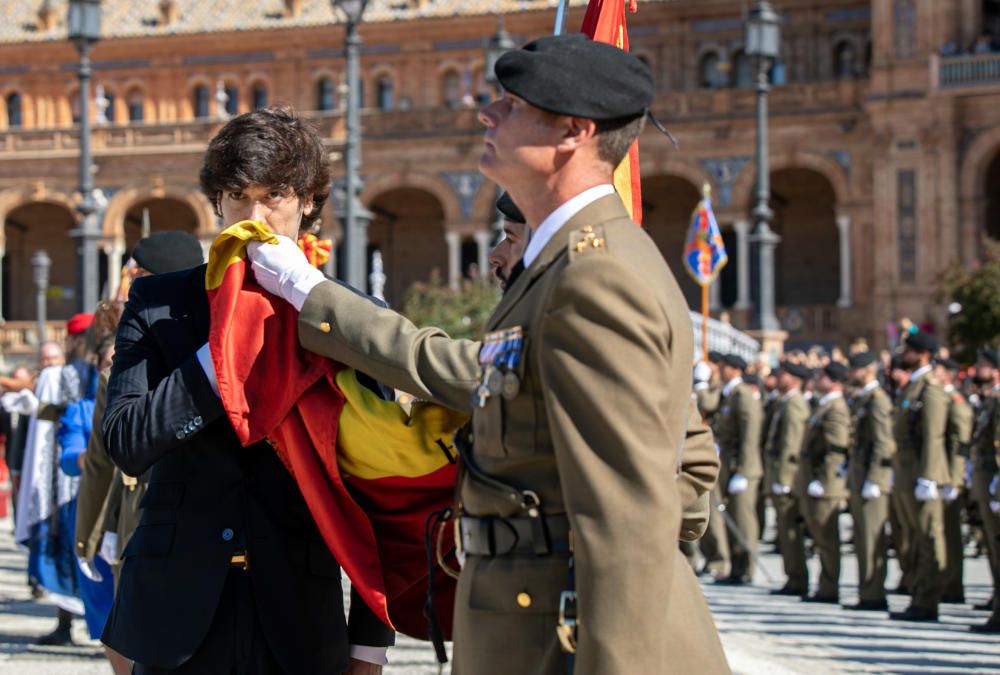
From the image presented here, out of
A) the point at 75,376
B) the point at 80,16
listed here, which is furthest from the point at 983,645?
the point at 80,16

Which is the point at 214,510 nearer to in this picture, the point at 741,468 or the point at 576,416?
the point at 576,416

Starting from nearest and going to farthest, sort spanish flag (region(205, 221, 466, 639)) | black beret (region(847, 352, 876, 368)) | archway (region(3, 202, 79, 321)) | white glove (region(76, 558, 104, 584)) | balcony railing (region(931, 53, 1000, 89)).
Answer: spanish flag (region(205, 221, 466, 639)) < white glove (region(76, 558, 104, 584)) < black beret (region(847, 352, 876, 368)) < balcony railing (region(931, 53, 1000, 89)) < archway (region(3, 202, 79, 321))

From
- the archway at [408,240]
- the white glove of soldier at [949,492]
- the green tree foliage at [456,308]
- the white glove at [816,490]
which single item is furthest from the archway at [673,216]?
the white glove of soldier at [949,492]

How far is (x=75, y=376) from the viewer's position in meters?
8.51

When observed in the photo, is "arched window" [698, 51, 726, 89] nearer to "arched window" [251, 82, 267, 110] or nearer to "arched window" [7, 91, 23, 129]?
"arched window" [251, 82, 267, 110]

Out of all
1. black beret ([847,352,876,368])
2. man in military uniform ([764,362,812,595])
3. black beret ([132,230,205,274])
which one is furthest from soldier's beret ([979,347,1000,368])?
black beret ([132,230,205,274])

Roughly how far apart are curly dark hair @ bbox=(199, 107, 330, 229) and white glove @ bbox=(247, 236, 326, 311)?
0.70 feet

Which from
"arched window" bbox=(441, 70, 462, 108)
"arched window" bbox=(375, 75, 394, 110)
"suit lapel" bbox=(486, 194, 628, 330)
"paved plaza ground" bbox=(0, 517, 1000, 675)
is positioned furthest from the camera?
"arched window" bbox=(375, 75, 394, 110)

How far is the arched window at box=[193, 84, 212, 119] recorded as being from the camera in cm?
4494

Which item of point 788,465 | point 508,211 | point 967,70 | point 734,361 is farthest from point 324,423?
point 967,70

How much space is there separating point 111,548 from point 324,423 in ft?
7.87

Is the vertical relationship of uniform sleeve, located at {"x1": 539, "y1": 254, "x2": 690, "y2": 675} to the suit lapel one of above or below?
below

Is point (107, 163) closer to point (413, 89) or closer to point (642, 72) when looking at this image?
point (413, 89)

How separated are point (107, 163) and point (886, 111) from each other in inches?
822
